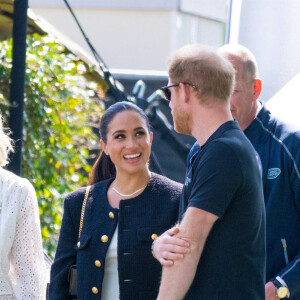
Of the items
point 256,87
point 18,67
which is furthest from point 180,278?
point 18,67

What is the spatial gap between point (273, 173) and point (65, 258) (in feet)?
3.33

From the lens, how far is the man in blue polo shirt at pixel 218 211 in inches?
104

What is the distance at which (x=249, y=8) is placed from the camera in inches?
176

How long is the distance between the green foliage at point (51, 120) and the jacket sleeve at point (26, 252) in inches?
Result: 99.4

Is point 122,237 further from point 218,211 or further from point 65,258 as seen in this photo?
point 218,211

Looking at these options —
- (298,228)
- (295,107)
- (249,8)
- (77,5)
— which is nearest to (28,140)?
(249,8)

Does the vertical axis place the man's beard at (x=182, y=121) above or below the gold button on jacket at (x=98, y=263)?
above

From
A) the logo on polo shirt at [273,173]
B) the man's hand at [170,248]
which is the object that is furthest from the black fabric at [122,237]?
the man's hand at [170,248]

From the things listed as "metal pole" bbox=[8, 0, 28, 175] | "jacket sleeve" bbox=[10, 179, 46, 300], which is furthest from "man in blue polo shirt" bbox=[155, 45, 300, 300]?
"metal pole" bbox=[8, 0, 28, 175]

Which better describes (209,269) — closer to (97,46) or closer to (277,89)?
(277,89)

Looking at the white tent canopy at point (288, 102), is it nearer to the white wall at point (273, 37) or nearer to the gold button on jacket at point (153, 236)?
the white wall at point (273, 37)

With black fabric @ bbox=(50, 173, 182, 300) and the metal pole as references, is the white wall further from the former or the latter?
the metal pole

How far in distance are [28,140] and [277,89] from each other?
2694 mm

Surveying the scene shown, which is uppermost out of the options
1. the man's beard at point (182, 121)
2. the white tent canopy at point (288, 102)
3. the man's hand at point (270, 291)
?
the man's beard at point (182, 121)
